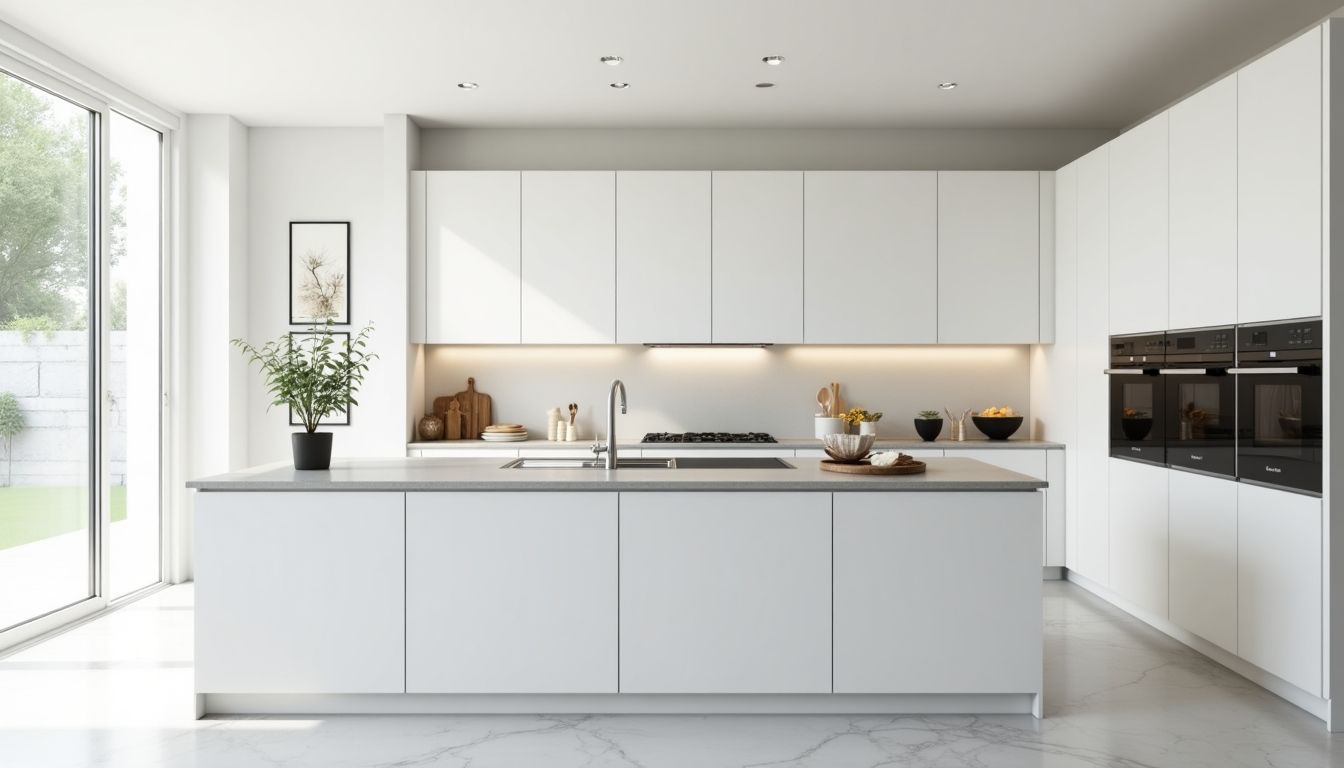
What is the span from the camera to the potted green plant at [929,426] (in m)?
5.59

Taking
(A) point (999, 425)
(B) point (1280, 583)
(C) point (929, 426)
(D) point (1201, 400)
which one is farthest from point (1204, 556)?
(C) point (929, 426)

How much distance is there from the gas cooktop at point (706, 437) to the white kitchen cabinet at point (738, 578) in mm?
2163

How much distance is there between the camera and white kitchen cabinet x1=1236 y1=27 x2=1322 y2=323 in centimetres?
317

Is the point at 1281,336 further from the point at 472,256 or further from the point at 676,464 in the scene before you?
the point at 472,256

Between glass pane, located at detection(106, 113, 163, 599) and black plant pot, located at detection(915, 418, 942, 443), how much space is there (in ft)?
14.7

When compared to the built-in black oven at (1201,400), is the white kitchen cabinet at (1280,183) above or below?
above

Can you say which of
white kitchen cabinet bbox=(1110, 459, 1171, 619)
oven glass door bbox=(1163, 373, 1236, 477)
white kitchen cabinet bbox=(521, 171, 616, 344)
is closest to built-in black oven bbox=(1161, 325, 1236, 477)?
oven glass door bbox=(1163, 373, 1236, 477)

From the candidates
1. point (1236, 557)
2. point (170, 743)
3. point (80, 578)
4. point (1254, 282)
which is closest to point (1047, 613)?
point (1236, 557)

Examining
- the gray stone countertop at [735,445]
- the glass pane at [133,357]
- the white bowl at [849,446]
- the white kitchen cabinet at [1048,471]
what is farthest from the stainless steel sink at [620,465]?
the glass pane at [133,357]

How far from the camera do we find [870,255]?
5.52 m

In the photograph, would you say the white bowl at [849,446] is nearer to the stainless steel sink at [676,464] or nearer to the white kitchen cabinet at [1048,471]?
the stainless steel sink at [676,464]

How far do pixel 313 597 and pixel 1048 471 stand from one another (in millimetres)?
4058

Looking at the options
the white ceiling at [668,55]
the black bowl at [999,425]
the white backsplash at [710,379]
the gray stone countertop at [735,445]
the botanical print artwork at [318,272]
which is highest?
the white ceiling at [668,55]

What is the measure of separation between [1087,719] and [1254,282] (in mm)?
1737
